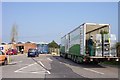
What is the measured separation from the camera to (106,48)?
2517 centimetres

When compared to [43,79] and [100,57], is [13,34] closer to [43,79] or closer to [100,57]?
[100,57]

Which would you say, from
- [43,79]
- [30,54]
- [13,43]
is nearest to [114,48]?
[43,79]

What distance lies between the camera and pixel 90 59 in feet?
81.8

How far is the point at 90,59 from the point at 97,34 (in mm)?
2391

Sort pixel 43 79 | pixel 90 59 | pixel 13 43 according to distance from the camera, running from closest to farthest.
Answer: pixel 43 79 < pixel 90 59 < pixel 13 43

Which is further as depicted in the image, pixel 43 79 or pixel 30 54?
pixel 30 54

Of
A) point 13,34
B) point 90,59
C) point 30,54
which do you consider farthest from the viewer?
point 13,34

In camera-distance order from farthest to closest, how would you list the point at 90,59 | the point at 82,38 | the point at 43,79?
the point at 82,38 → the point at 90,59 → the point at 43,79

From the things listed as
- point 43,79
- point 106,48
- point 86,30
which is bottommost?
point 43,79

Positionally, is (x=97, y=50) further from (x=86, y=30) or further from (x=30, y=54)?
(x=30, y=54)

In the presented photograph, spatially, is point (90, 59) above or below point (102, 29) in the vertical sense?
below

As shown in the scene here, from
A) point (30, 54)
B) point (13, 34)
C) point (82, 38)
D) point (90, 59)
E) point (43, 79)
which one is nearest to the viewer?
point (43, 79)

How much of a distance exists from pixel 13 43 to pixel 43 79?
268ft

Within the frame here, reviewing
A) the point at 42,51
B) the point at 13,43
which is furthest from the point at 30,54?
the point at 13,43
